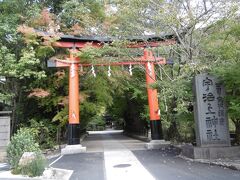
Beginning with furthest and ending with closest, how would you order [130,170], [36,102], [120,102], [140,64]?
[120,102], [36,102], [140,64], [130,170]

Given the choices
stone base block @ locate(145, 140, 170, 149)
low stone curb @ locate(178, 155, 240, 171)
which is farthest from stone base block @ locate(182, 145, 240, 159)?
stone base block @ locate(145, 140, 170, 149)

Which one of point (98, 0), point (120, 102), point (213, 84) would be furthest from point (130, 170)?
point (120, 102)

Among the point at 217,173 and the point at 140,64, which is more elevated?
the point at 140,64

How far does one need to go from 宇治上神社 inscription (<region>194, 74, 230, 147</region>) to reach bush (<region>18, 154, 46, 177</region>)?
18.9 feet

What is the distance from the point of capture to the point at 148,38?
16.0 m

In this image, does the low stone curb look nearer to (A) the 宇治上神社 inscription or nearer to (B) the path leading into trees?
(B) the path leading into trees

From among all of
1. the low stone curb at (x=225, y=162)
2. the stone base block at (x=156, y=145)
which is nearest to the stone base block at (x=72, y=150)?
the stone base block at (x=156, y=145)

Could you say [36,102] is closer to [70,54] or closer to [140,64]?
[70,54]

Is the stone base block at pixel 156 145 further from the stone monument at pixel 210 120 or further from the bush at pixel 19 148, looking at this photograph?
the bush at pixel 19 148

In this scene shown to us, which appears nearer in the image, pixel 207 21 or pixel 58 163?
pixel 58 163

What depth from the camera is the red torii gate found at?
15250 mm

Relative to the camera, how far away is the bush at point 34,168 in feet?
26.2

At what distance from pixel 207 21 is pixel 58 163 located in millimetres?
8350

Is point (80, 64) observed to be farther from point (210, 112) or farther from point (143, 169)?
point (143, 169)
